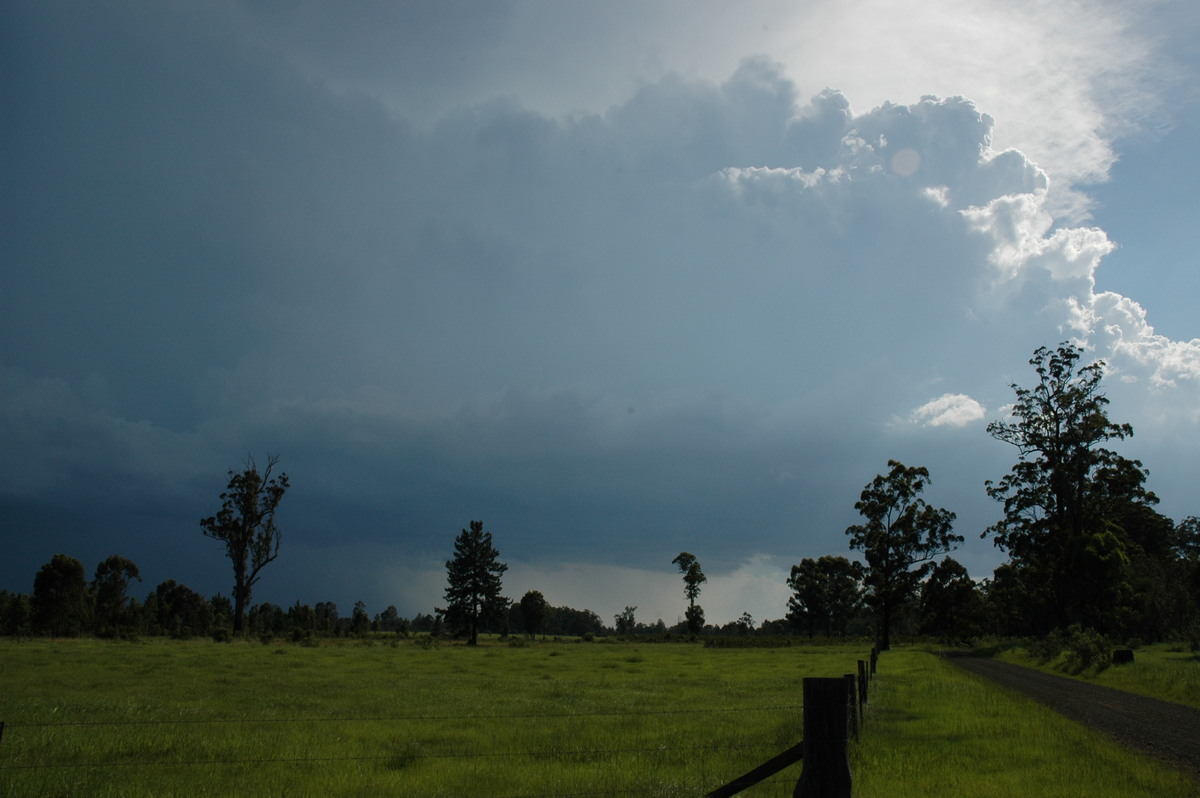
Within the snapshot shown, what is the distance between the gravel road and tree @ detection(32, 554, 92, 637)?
8977cm

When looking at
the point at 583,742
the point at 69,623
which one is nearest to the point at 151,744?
the point at 583,742

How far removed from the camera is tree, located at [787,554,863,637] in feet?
402

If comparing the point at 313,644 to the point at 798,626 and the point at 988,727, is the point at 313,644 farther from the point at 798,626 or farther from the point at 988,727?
the point at 798,626

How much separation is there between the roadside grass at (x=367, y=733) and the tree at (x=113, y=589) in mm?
83774

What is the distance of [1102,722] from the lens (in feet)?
56.7

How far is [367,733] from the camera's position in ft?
48.0

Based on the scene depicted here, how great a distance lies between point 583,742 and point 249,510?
68.8m

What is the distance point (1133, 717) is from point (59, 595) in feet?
315

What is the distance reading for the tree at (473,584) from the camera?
9425 cm

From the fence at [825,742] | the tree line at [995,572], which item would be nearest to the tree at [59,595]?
the tree line at [995,572]

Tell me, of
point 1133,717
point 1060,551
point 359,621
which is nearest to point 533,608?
point 359,621

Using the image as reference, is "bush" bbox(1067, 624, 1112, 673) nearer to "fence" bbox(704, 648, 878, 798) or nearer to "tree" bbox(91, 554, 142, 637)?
"fence" bbox(704, 648, 878, 798)

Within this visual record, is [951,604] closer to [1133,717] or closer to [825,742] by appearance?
[1133,717]

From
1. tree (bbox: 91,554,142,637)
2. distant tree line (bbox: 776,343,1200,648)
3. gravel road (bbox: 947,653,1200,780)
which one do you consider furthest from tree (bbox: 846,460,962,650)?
tree (bbox: 91,554,142,637)
